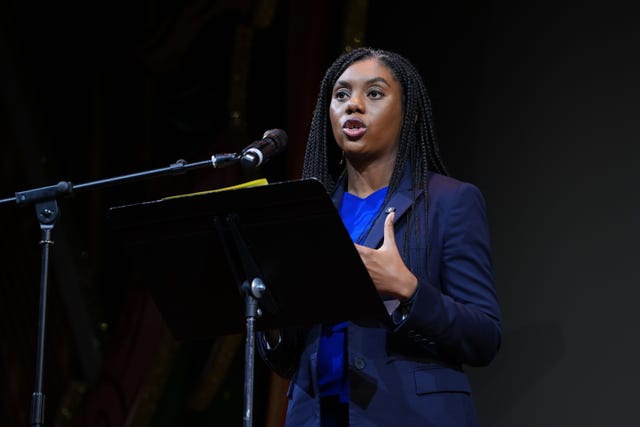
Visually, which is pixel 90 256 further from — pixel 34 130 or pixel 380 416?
pixel 380 416

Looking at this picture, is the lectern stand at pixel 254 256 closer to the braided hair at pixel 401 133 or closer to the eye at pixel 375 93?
the braided hair at pixel 401 133

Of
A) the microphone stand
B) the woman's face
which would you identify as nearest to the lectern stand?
the microphone stand

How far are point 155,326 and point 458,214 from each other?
194cm

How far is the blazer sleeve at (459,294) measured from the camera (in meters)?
1.94

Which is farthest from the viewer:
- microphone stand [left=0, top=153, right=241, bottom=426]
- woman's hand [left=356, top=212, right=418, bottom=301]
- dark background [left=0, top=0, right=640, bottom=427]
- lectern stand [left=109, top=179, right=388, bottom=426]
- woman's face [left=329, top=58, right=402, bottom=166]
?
dark background [left=0, top=0, right=640, bottom=427]

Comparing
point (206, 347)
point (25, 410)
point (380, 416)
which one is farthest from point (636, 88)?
point (25, 410)

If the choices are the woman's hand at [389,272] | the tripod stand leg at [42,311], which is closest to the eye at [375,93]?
the woman's hand at [389,272]

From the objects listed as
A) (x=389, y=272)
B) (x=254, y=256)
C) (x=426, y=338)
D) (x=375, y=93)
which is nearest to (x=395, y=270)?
(x=389, y=272)

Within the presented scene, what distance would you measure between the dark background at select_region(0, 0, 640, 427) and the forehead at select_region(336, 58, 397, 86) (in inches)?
30.7

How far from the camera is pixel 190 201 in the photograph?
1843 millimetres

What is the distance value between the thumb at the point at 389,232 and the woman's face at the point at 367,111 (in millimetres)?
276

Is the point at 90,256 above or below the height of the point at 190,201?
below

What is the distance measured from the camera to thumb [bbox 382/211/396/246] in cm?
196

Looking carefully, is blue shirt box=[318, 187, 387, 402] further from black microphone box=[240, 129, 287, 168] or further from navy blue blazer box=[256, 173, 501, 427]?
black microphone box=[240, 129, 287, 168]
